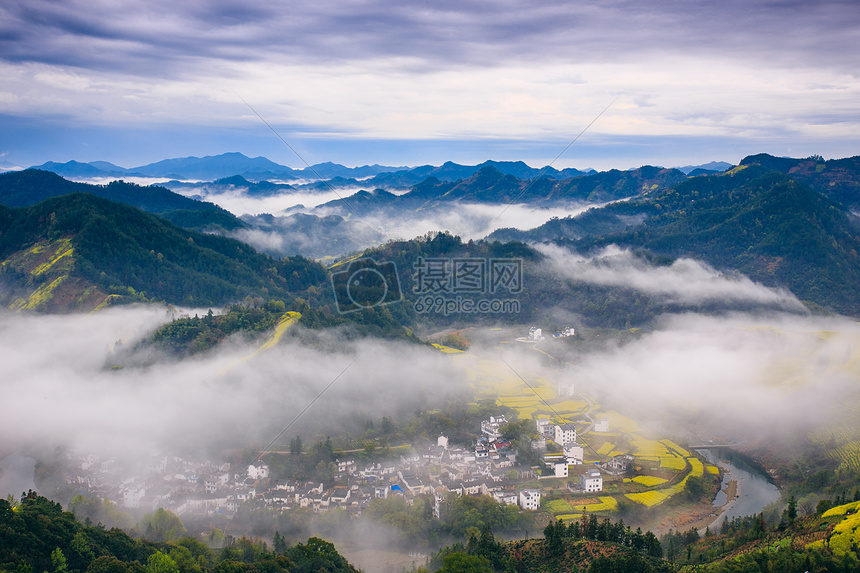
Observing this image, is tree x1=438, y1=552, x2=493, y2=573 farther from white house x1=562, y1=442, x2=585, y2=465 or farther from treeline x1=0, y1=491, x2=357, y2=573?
white house x1=562, y1=442, x2=585, y2=465

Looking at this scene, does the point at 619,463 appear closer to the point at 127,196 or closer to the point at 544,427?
the point at 544,427

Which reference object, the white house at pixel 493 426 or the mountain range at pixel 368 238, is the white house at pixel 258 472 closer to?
the white house at pixel 493 426

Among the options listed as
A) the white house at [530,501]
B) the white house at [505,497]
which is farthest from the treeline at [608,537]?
the white house at [505,497]

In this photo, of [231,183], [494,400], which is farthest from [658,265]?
[231,183]

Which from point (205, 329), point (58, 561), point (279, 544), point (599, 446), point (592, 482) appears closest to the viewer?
point (58, 561)

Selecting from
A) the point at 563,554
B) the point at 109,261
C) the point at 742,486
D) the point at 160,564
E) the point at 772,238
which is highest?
the point at 772,238

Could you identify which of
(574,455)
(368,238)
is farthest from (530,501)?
(368,238)

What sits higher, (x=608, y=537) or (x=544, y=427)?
(x=608, y=537)
